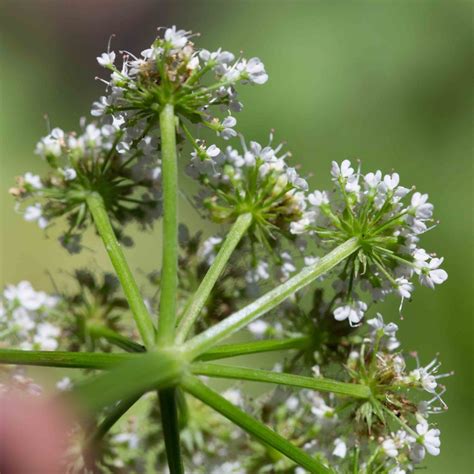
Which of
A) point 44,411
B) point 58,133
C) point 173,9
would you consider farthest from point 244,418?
point 173,9

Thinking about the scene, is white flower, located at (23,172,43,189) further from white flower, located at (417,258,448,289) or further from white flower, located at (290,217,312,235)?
white flower, located at (417,258,448,289)

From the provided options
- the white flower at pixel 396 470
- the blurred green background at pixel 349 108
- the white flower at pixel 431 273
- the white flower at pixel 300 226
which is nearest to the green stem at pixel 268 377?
the white flower at pixel 396 470

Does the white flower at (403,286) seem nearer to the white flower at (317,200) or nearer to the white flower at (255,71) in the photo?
the white flower at (317,200)

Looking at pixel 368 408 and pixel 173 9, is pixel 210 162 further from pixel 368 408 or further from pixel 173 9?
pixel 173 9

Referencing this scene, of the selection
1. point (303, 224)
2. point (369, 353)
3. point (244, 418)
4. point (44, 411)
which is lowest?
point (44, 411)

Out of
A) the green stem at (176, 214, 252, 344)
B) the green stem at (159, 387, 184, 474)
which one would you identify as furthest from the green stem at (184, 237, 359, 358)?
the green stem at (159, 387, 184, 474)
